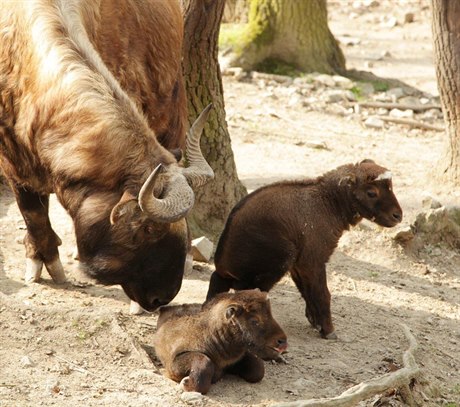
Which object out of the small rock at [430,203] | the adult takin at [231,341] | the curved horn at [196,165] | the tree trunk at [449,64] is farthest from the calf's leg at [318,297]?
the tree trunk at [449,64]

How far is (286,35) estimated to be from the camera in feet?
52.1

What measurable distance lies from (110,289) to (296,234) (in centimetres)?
175

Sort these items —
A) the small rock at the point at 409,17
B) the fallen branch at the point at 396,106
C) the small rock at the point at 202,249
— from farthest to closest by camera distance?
the small rock at the point at 409,17 < the fallen branch at the point at 396,106 < the small rock at the point at 202,249

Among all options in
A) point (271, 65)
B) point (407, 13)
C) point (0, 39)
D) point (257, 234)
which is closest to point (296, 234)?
point (257, 234)

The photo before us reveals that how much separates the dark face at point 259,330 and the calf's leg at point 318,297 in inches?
37.6

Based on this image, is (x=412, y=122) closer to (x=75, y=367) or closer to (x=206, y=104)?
(x=206, y=104)

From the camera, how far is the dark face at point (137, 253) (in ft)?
20.4

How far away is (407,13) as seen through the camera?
71.9 feet

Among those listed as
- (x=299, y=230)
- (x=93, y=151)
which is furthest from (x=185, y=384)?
(x=299, y=230)

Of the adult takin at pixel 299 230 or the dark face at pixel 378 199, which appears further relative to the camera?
the dark face at pixel 378 199

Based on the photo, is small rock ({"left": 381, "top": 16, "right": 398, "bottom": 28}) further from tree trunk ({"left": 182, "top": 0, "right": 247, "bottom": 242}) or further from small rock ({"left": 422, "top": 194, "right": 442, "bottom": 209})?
tree trunk ({"left": 182, "top": 0, "right": 247, "bottom": 242})

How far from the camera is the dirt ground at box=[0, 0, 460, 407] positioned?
5.98m

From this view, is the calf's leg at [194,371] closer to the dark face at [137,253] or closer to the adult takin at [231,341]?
the adult takin at [231,341]

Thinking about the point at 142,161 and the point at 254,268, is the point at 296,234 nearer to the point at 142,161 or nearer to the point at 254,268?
the point at 254,268
